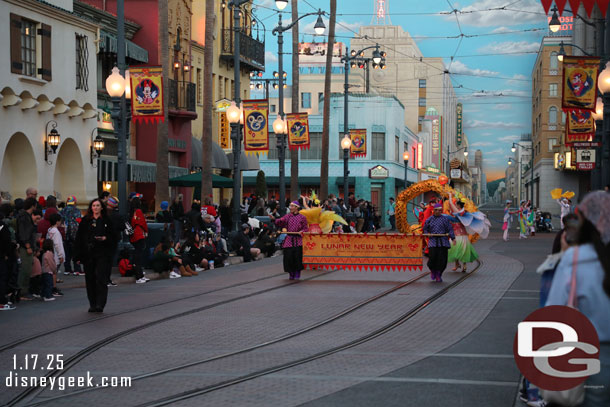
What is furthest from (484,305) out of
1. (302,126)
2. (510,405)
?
(302,126)

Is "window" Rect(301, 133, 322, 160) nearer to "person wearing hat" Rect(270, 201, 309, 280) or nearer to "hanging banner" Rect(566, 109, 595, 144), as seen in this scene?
"hanging banner" Rect(566, 109, 595, 144)

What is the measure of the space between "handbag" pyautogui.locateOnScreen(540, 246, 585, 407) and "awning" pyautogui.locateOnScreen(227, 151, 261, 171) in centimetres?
4427

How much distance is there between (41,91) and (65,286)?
9.13 meters

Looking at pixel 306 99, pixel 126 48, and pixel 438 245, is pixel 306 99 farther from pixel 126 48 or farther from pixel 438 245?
pixel 438 245

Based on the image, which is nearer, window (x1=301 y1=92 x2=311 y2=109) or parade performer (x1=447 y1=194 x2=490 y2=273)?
parade performer (x1=447 y1=194 x2=490 y2=273)

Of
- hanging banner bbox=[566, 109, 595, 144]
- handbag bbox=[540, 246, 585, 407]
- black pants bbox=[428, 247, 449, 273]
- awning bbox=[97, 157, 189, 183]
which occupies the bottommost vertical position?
black pants bbox=[428, 247, 449, 273]

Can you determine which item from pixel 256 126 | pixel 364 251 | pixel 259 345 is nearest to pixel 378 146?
pixel 256 126

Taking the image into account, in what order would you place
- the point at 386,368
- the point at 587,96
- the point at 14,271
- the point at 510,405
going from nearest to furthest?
the point at 510,405
the point at 386,368
the point at 14,271
the point at 587,96

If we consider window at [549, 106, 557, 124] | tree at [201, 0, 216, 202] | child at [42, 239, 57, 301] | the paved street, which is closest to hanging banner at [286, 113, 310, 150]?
tree at [201, 0, 216, 202]

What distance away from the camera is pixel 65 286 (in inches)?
766

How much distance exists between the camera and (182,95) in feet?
136

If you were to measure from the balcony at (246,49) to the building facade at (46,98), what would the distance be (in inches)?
746

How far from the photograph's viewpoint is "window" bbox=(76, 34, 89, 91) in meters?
29.6

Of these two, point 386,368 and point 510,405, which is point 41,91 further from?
point 510,405
